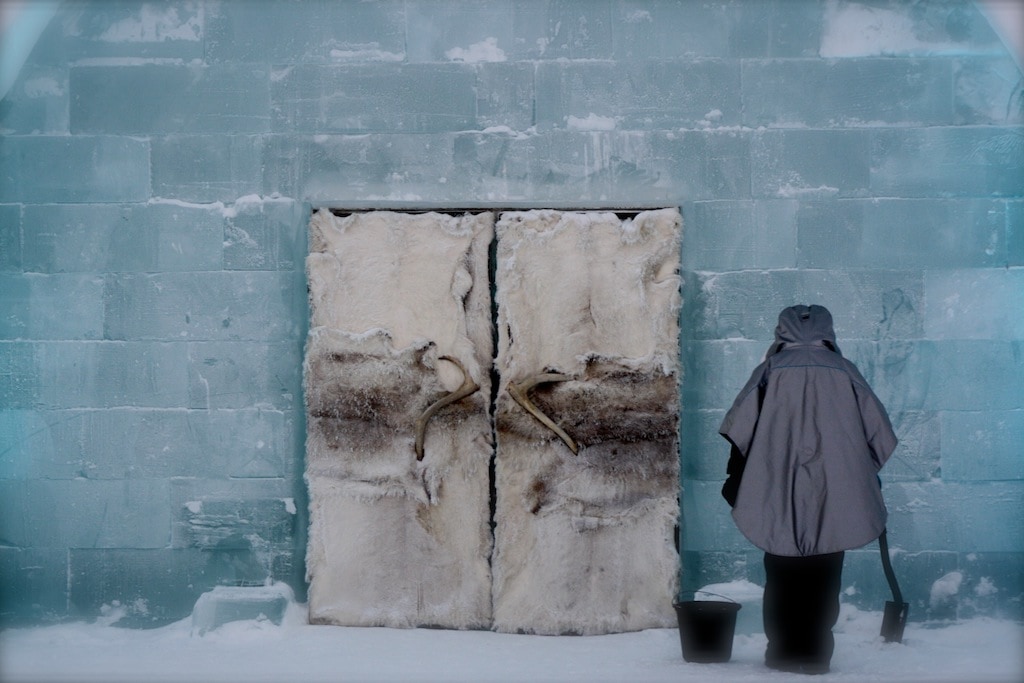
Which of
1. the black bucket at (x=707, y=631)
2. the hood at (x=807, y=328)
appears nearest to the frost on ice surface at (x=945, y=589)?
the black bucket at (x=707, y=631)

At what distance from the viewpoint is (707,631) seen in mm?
3594

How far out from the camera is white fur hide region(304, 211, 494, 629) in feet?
13.3

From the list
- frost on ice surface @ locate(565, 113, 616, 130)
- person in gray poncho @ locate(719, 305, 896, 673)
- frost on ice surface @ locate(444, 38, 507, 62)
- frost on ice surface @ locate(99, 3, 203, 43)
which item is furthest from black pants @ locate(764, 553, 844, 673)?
frost on ice surface @ locate(99, 3, 203, 43)

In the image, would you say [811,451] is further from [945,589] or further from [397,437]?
[397,437]

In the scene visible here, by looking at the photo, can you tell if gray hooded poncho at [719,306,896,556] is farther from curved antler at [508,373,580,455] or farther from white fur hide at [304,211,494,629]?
white fur hide at [304,211,494,629]

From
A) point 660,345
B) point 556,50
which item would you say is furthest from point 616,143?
point 660,345

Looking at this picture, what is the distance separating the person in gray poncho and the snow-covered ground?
0.64 feet

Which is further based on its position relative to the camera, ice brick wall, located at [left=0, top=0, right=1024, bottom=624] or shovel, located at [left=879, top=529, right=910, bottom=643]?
ice brick wall, located at [left=0, top=0, right=1024, bottom=624]

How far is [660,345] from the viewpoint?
4.05 meters

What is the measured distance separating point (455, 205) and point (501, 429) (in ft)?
3.00

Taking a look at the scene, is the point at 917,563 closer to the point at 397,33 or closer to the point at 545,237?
the point at 545,237

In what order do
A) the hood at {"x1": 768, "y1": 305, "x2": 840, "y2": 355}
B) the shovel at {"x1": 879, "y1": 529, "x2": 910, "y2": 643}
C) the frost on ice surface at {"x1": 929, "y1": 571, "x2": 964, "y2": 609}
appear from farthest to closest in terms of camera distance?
the frost on ice surface at {"x1": 929, "y1": 571, "x2": 964, "y2": 609}
the shovel at {"x1": 879, "y1": 529, "x2": 910, "y2": 643}
the hood at {"x1": 768, "y1": 305, "x2": 840, "y2": 355}

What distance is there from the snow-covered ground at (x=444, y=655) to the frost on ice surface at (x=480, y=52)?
2261 mm

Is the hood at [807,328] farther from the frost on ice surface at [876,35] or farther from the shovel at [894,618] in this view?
the frost on ice surface at [876,35]
